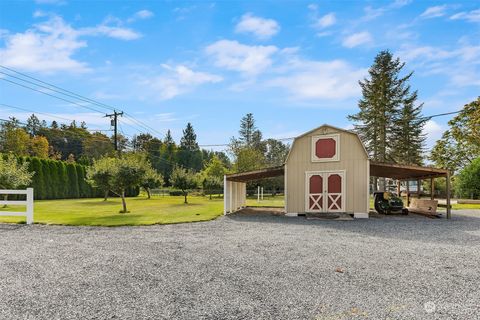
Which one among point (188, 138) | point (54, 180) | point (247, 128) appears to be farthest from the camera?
point (188, 138)

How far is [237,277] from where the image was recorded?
456 cm

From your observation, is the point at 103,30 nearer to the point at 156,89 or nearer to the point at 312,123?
the point at 156,89

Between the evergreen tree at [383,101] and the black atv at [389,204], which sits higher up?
the evergreen tree at [383,101]

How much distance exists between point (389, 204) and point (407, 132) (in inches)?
1010

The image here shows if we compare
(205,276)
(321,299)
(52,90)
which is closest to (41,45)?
(205,276)

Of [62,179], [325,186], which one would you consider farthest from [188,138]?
[325,186]

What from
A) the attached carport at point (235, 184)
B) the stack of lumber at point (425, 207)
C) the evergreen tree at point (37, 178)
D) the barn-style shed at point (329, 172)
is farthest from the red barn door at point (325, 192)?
the evergreen tree at point (37, 178)

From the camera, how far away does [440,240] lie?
7.91 metres

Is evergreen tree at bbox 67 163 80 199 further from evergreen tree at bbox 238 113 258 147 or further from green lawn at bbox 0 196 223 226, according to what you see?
evergreen tree at bbox 238 113 258 147

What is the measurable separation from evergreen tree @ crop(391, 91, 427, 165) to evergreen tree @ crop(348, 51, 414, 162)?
1.56 ft

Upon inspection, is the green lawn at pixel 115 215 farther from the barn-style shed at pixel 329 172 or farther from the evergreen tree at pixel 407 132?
the evergreen tree at pixel 407 132

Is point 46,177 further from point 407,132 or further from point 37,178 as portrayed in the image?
point 407,132

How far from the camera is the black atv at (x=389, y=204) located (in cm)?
1500

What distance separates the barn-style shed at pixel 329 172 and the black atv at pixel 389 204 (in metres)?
1.84
